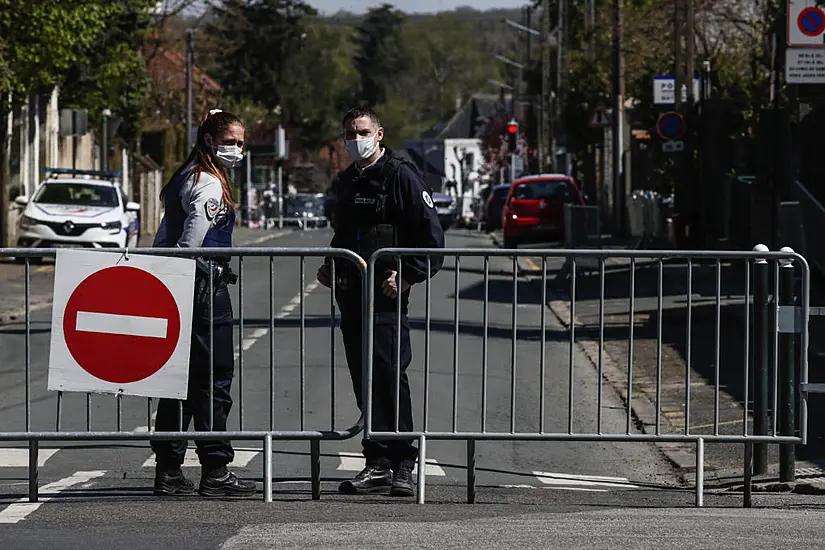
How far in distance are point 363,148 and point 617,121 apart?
3110 cm

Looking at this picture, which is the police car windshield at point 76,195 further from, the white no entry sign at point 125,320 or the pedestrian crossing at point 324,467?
the white no entry sign at point 125,320

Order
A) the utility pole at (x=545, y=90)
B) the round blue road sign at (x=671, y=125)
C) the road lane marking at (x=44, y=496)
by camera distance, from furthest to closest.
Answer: the utility pole at (x=545, y=90) → the round blue road sign at (x=671, y=125) → the road lane marking at (x=44, y=496)

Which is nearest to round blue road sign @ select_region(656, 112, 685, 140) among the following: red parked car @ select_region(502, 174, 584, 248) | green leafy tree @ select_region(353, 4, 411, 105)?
red parked car @ select_region(502, 174, 584, 248)

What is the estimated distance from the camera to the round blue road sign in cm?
3158

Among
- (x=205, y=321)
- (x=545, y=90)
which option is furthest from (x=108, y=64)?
(x=545, y=90)

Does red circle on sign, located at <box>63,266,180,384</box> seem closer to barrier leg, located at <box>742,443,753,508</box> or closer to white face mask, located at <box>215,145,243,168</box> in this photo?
white face mask, located at <box>215,145,243,168</box>

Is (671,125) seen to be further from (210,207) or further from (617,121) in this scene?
(210,207)

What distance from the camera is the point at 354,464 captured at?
9.18 m

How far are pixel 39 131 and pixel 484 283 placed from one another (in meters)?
33.9

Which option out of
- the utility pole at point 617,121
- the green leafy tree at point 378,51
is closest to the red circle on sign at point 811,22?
the utility pole at point 617,121

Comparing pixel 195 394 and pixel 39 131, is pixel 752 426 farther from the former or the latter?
pixel 39 131

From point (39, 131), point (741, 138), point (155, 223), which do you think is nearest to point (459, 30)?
point (155, 223)

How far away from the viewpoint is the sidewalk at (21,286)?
28.5ft

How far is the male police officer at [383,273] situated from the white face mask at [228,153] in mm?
512
